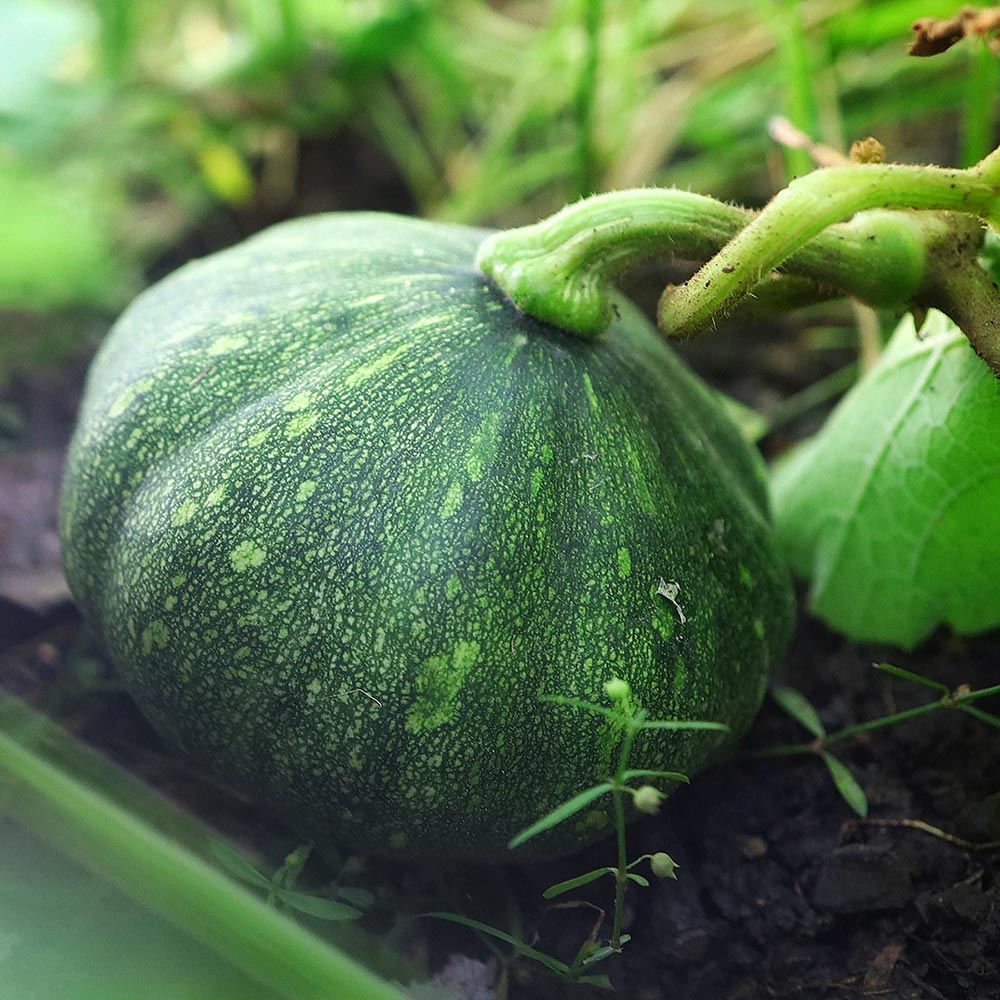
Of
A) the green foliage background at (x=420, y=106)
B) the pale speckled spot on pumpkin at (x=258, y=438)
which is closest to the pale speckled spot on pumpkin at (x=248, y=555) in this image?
the pale speckled spot on pumpkin at (x=258, y=438)

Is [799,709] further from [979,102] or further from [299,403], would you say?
[979,102]

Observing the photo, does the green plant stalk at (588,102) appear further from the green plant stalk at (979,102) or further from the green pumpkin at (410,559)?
the green pumpkin at (410,559)

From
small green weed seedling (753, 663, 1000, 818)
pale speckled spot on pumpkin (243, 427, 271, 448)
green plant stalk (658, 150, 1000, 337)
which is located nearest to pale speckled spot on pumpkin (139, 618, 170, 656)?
pale speckled spot on pumpkin (243, 427, 271, 448)

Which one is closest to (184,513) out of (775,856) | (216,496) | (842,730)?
(216,496)

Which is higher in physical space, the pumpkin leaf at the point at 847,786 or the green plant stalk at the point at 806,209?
the green plant stalk at the point at 806,209

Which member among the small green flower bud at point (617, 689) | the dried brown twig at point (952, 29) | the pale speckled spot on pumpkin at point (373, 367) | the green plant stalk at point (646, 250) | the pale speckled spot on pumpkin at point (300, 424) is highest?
the dried brown twig at point (952, 29)

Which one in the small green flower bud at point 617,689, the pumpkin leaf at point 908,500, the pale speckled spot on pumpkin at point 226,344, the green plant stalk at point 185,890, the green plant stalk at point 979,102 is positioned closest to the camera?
the green plant stalk at point 185,890

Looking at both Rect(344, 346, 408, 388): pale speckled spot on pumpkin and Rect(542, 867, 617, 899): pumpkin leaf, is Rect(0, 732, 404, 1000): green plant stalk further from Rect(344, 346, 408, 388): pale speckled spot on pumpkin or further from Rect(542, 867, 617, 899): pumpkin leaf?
Rect(344, 346, 408, 388): pale speckled spot on pumpkin
